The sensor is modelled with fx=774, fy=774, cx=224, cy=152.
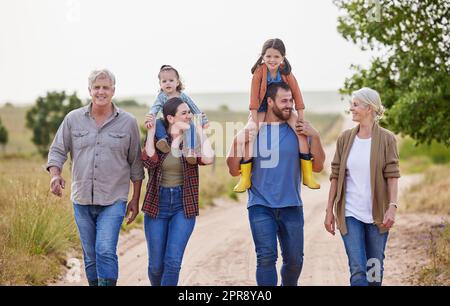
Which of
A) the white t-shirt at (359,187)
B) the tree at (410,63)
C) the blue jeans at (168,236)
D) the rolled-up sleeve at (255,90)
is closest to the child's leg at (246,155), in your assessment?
the rolled-up sleeve at (255,90)

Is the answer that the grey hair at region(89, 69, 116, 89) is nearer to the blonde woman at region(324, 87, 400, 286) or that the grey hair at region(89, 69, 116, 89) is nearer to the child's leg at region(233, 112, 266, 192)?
the child's leg at region(233, 112, 266, 192)

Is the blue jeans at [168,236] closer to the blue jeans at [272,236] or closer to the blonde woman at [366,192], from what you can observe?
the blue jeans at [272,236]

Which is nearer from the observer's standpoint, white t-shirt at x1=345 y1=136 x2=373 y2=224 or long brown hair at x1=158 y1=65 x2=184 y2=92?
white t-shirt at x1=345 y1=136 x2=373 y2=224

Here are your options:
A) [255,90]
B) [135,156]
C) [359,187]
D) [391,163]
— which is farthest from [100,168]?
[391,163]

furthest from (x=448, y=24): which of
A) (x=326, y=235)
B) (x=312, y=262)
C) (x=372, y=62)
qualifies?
(x=312, y=262)

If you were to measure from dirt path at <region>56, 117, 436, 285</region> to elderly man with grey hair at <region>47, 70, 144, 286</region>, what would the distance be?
9.58 feet

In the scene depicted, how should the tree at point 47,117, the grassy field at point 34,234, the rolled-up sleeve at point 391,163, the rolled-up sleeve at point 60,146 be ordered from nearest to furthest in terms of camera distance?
the rolled-up sleeve at point 391,163 < the rolled-up sleeve at point 60,146 < the grassy field at point 34,234 < the tree at point 47,117

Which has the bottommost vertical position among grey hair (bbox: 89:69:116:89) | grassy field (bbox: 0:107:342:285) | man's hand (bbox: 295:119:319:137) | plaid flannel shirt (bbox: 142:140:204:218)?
grassy field (bbox: 0:107:342:285)

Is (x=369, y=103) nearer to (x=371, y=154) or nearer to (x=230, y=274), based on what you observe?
(x=371, y=154)

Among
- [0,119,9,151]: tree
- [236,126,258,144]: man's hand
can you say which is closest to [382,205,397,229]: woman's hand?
[236,126,258,144]: man's hand

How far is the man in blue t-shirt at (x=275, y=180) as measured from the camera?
6.25 m

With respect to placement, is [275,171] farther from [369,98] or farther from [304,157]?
[369,98]

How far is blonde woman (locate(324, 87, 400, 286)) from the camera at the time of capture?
616 centimetres

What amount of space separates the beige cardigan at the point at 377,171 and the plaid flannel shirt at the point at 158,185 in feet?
3.82
